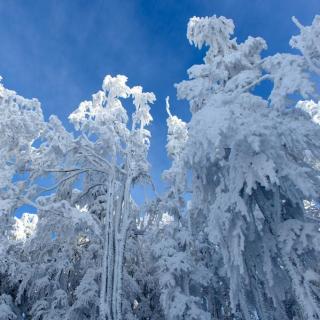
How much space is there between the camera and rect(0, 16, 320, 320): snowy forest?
803cm

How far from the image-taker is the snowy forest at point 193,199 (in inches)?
316

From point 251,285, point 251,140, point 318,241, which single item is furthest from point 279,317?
point 251,140

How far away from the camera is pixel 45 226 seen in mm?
13469

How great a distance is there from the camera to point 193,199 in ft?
32.4

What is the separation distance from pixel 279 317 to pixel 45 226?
9.03 meters

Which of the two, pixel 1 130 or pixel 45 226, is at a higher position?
pixel 1 130

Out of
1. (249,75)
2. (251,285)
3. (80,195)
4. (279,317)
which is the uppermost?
(80,195)

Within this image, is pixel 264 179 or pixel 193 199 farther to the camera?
pixel 193 199

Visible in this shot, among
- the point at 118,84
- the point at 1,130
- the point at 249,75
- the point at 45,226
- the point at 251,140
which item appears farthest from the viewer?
the point at 118,84

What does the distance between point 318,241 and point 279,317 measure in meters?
3.48

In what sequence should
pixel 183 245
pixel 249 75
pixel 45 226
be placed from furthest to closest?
pixel 183 245
pixel 45 226
pixel 249 75

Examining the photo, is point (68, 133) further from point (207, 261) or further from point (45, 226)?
point (207, 261)

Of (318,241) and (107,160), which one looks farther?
(107,160)

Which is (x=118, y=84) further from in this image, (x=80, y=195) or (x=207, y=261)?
(x=207, y=261)
